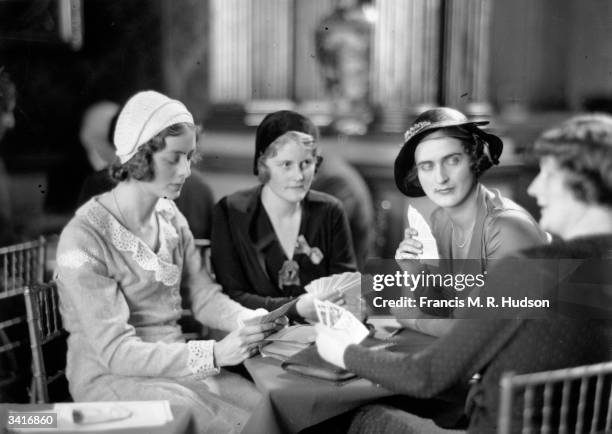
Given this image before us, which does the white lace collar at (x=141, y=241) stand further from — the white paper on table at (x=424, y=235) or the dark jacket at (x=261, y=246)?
the white paper on table at (x=424, y=235)

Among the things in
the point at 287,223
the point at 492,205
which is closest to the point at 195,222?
the point at 287,223

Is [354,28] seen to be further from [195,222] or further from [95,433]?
[95,433]

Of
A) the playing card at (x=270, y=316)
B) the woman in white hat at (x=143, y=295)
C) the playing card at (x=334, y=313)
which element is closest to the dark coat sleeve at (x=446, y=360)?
the playing card at (x=334, y=313)

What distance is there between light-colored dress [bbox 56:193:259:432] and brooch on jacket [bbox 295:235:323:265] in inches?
16.7

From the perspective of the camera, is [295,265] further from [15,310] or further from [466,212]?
[15,310]

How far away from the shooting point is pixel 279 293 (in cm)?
234

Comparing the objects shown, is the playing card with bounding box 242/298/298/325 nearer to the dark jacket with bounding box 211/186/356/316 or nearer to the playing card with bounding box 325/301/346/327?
the playing card with bounding box 325/301/346/327

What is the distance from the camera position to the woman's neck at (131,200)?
2.17m

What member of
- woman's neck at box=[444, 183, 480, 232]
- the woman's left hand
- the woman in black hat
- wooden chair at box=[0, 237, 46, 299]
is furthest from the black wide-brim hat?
wooden chair at box=[0, 237, 46, 299]

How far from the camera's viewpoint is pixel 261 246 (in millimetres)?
2328

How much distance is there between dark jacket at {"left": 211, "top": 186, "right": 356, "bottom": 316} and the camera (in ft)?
7.63

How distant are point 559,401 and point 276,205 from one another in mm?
1110

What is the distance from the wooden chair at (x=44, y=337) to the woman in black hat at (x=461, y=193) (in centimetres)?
122

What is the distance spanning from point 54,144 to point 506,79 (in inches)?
64.6
